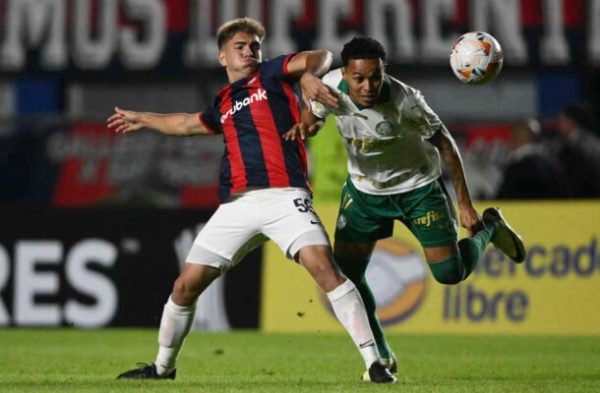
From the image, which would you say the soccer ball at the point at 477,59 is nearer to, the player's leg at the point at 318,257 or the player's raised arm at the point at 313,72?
the player's raised arm at the point at 313,72

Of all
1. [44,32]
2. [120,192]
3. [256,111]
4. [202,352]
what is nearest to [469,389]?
[256,111]

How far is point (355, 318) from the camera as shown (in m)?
7.95

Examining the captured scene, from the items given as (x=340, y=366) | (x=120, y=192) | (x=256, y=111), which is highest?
(x=256, y=111)

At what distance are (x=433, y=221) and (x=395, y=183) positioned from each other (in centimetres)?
30

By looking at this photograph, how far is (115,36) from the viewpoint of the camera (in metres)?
18.6

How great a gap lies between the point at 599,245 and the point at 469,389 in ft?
17.2

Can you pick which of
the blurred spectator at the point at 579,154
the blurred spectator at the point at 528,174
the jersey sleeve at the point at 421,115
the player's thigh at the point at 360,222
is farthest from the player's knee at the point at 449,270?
the blurred spectator at the point at 579,154

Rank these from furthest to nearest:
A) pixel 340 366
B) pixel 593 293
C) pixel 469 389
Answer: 1. pixel 593 293
2. pixel 340 366
3. pixel 469 389

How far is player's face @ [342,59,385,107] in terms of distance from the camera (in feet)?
26.3

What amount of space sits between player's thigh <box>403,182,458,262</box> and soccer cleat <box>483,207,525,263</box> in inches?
34.1

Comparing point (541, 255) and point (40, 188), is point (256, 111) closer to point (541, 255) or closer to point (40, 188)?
point (541, 255)

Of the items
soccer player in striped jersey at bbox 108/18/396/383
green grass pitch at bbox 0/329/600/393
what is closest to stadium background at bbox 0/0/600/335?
green grass pitch at bbox 0/329/600/393

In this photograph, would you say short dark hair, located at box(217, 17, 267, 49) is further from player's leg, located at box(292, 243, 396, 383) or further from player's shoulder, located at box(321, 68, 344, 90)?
player's leg, located at box(292, 243, 396, 383)

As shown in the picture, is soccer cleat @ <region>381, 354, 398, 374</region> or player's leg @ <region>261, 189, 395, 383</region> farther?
soccer cleat @ <region>381, 354, 398, 374</region>
